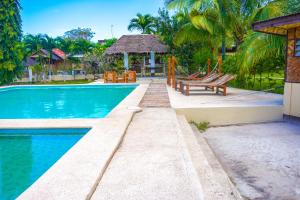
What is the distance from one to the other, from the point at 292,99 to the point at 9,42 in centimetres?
1814

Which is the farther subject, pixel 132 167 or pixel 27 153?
pixel 27 153

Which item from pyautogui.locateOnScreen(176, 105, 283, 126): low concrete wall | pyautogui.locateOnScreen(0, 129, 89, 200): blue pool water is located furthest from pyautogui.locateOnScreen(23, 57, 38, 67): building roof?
pyautogui.locateOnScreen(176, 105, 283, 126): low concrete wall

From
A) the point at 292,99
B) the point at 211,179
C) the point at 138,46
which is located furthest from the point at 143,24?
the point at 211,179

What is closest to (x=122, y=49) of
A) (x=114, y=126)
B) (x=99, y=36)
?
(x=114, y=126)

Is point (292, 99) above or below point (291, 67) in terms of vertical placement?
below

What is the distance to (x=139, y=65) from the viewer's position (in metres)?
24.6

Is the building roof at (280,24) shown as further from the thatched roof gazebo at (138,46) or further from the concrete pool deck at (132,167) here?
the thatched roof gazebo at (138,46)

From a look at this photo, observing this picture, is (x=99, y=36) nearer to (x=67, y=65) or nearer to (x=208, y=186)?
(x=67, y=65)

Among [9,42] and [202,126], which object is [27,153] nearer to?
[202,126]

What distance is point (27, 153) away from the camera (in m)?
4.82

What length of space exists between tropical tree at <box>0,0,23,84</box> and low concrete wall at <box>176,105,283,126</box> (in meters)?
16.0

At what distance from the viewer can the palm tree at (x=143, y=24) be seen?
28.4 m

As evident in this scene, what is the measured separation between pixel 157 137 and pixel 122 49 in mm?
18075

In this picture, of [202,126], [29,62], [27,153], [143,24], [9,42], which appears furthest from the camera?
[29,62]
